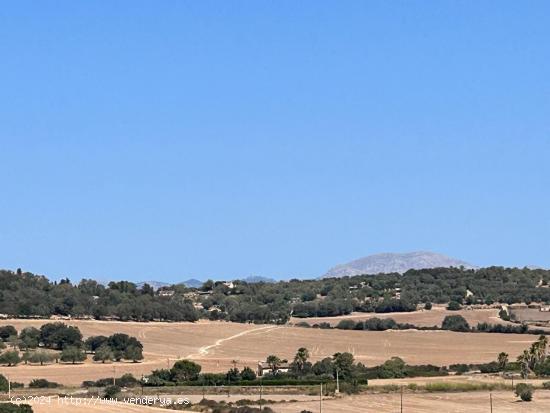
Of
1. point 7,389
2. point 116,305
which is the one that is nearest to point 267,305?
point 116,305

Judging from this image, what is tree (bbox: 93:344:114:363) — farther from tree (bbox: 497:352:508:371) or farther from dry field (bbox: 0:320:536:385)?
tree (bbox: 497:352:508:371)

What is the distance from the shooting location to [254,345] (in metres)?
138

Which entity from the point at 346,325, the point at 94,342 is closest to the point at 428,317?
the point at 346,325

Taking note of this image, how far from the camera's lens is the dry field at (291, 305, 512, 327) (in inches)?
6703

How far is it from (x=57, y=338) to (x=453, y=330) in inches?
2159

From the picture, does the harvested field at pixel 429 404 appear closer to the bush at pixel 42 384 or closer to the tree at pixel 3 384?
the tree at pixel 3 384

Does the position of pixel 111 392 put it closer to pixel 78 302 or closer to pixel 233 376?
pixel 233 376

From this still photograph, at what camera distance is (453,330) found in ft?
522

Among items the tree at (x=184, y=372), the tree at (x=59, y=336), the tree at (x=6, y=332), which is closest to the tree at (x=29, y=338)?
the tree at (x=59, y=336)

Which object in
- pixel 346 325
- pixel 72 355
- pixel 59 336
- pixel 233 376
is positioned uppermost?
pixel 346 325

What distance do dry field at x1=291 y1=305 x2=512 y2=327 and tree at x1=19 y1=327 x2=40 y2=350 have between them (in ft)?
182

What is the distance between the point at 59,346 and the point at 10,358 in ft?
41.3

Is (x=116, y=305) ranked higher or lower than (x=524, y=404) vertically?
higher

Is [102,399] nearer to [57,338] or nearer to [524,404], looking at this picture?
[524,404]
